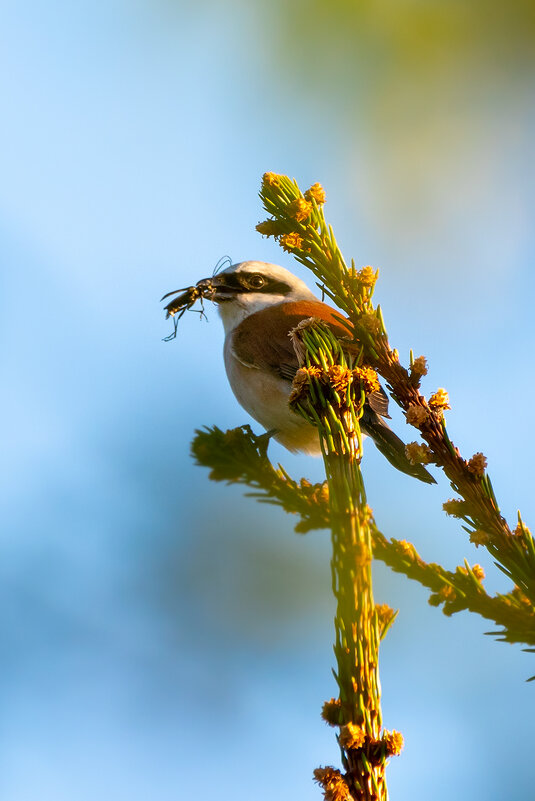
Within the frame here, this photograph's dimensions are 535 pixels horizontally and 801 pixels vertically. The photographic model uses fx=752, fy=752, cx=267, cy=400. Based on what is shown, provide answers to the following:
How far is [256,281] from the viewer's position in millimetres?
4020

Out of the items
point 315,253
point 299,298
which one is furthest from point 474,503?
point 299,298

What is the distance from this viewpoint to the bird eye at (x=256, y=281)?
3998 mm

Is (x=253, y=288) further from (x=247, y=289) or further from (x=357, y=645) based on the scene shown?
(x=357, y=645)

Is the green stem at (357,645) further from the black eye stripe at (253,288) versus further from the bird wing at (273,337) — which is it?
the black eye stripe at (253,288)

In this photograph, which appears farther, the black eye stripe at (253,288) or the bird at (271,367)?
the black eye stripe at (253,288)

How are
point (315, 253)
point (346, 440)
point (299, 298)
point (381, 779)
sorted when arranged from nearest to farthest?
1. point (381, 779)
2. point (346, 440)
3. point (315, 253)
4. point (299, 298)

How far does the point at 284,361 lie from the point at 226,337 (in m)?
0.68

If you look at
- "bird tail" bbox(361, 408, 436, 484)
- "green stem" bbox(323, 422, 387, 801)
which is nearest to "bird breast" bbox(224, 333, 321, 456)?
"bird tail" bbox(361, 408, 436, 484)

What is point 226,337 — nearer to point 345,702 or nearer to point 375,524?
point 375,524

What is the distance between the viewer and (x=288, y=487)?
4.85 ft

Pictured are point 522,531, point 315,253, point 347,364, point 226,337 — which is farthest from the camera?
point 226,337

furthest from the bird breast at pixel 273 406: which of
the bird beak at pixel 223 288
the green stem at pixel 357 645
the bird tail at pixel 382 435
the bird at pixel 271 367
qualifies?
the green stem at pixel 357 645

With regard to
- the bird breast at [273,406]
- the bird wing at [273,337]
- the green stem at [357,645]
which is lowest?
the green stem at [357,645]

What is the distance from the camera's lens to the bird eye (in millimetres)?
3998
